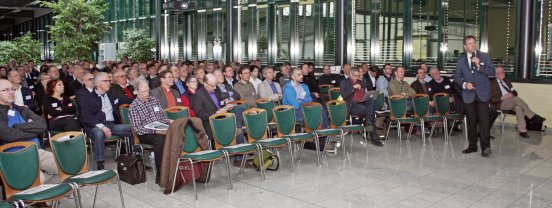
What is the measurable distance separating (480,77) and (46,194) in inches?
245

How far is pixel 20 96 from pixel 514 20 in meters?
10.1

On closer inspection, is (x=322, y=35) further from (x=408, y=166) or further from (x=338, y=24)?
(x=408, y=166)

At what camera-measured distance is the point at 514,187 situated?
595 centimetres

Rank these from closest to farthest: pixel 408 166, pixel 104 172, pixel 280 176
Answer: pixel 104 172, pixel 280 176, pixel 408 166

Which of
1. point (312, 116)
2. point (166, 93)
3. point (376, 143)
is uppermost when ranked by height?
point (166, 93)

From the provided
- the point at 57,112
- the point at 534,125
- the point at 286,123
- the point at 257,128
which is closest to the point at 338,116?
the point at 286,123

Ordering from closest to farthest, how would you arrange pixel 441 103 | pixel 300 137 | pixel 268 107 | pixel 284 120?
pixel 300 137 < pixel 284 120 < pixel 268 107 < pixel 441 103

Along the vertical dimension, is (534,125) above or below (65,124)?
below

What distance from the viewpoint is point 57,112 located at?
23.3ft

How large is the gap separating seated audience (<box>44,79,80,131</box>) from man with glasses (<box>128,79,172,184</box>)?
129 centimetres

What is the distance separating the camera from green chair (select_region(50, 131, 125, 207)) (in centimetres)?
464

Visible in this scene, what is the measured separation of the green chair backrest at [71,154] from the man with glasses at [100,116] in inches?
67.4

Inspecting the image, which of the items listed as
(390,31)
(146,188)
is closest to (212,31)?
(390,31)

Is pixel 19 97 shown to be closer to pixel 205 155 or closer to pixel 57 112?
pixel 57 112
